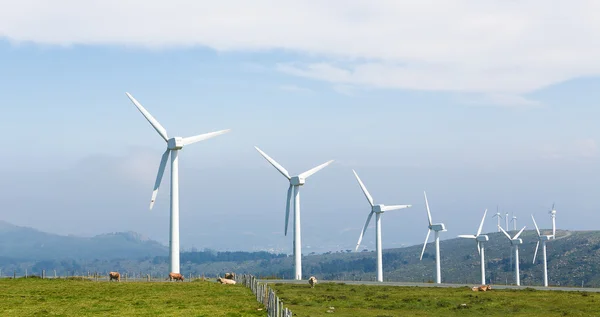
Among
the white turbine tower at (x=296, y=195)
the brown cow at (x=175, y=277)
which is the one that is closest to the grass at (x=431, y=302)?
the brown cow at (x=175, y=277)

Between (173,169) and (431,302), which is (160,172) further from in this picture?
(431,302)

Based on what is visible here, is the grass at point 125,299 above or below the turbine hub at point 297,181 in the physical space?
below

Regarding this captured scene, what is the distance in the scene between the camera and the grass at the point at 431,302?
8619 cm

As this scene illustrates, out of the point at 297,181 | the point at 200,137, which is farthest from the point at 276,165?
the point at 200,137

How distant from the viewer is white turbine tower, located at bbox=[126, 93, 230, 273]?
123250mm

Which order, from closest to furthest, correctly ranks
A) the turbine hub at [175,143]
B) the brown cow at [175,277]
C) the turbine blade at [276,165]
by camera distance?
the brown cow at [175,277]
the turbine hub at [175,143]
the turbine blade at [276,165]

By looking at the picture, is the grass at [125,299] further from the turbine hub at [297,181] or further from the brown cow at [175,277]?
the turbine hub at [297,181]

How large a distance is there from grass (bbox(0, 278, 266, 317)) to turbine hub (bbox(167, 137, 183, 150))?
26747 millimetres

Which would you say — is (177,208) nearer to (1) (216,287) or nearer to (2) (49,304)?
(1) (216,287)

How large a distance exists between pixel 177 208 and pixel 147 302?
43560 mm

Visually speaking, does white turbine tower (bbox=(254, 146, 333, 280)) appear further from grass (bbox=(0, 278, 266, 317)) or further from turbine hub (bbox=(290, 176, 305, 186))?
grass (bbox=(0, 278, 266, 317))

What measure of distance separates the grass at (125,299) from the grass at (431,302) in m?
6.71

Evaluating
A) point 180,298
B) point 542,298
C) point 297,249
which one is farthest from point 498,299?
point 297,249

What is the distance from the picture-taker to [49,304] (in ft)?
265
